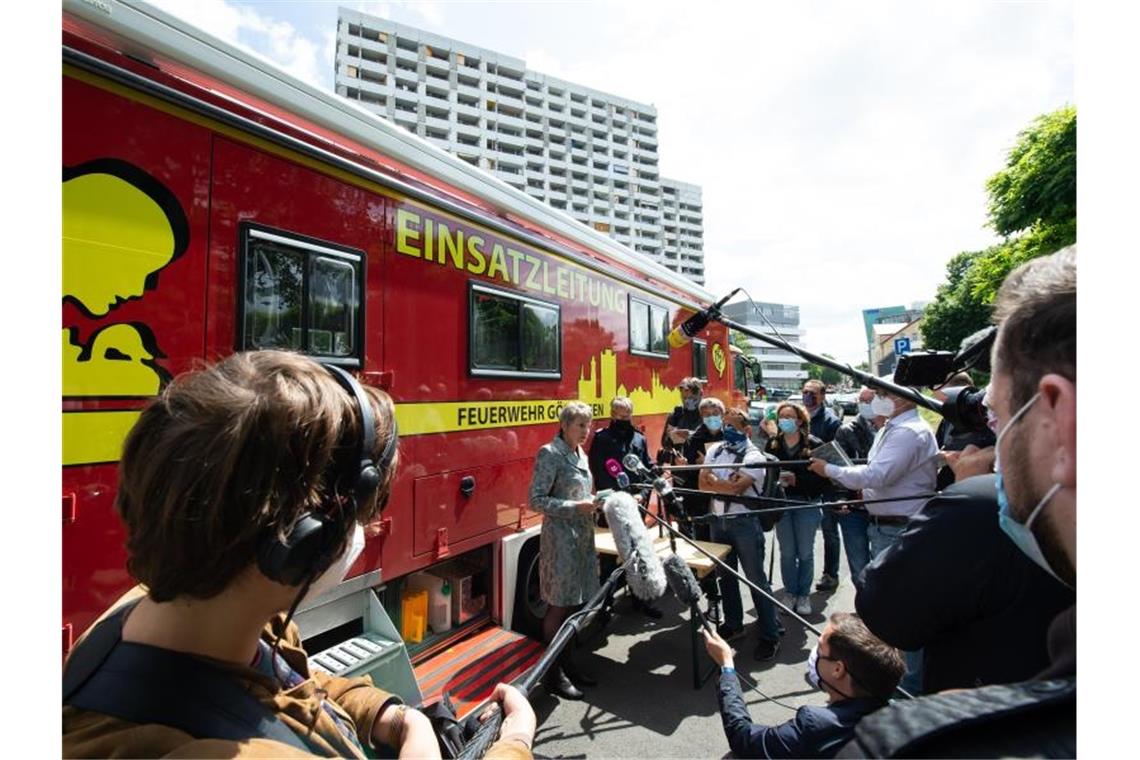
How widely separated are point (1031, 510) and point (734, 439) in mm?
4006

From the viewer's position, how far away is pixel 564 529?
364 centimetres

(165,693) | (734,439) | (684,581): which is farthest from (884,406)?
(165,693)

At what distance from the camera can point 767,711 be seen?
3.49 m

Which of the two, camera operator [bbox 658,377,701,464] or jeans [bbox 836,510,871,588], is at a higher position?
camera operator [bbox 658,377,701,464]

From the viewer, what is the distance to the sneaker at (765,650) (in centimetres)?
412

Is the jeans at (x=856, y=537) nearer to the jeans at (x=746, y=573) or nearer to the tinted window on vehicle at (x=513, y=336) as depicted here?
the jeans at (x=746, y=573)

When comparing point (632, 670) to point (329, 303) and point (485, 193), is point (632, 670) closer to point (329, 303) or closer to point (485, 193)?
point (329, 303)

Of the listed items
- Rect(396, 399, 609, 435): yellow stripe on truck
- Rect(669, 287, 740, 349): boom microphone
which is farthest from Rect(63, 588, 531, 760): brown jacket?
Rect(669, 287, 740, 349): boom microphone

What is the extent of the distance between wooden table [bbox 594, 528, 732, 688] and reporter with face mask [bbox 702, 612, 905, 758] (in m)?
1.69

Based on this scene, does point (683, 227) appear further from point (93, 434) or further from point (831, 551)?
point (93, 434)

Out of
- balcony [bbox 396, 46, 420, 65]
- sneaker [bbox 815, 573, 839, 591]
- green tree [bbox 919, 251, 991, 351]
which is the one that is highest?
balcony [bbox 396, 46, 420, 65]

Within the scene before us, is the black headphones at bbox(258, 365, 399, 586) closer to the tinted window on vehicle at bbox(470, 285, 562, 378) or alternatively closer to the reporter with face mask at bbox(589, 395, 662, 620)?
the tinted window on vehicle at bbox(470, 285, 562, 378)

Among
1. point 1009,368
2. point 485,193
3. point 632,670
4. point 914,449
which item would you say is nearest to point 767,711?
point 632,670

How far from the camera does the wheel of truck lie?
3.94 m
